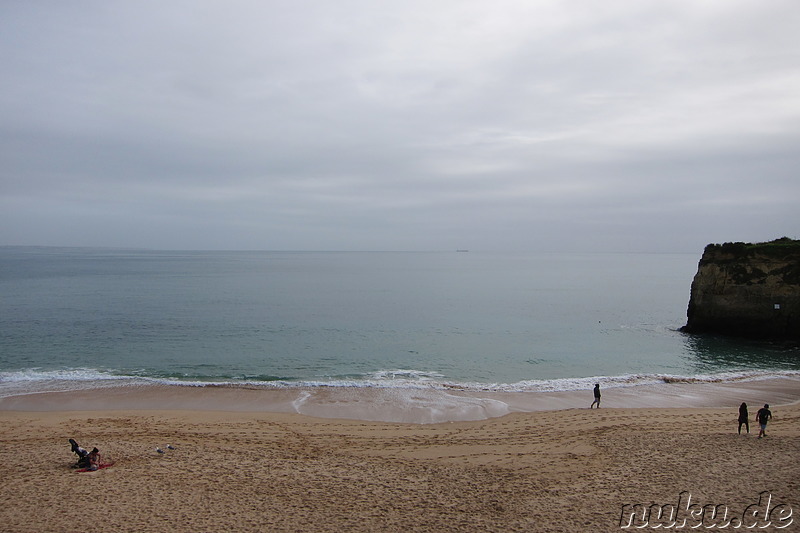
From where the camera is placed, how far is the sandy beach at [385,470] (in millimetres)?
11086

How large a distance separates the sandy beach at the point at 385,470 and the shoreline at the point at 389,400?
32.7 inches

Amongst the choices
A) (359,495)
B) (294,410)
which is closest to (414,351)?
(294,410)

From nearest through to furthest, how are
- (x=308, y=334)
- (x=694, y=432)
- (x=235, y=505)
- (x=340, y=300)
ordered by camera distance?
(x=235, y=505)
(x=694, y=432)
(x=308, y=334)
(x=340, y=300)

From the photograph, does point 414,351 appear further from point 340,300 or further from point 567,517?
point 340,300

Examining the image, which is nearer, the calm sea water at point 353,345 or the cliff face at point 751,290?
the calm sea water at point 353,345

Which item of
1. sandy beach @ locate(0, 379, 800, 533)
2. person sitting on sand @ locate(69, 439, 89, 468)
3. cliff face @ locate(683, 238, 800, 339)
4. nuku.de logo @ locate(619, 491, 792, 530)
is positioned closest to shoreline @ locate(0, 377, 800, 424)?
sandy beach @ locate(0, 379, 800, 533)

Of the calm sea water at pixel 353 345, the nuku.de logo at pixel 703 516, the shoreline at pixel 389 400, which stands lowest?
the shoreline at pixel 389 400

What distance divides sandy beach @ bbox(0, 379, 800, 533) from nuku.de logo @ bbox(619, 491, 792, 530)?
0.20ft

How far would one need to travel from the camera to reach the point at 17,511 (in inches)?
447

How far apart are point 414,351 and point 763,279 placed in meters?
26.2

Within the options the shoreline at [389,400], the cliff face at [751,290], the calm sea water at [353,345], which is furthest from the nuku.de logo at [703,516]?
the cliff face at [751,290]

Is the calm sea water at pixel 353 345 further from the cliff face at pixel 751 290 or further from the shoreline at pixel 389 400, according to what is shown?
the cliff face at pixel 751 290

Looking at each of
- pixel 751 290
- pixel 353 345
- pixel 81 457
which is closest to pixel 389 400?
pixel 81 457

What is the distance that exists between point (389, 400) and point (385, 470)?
28.9 feet
